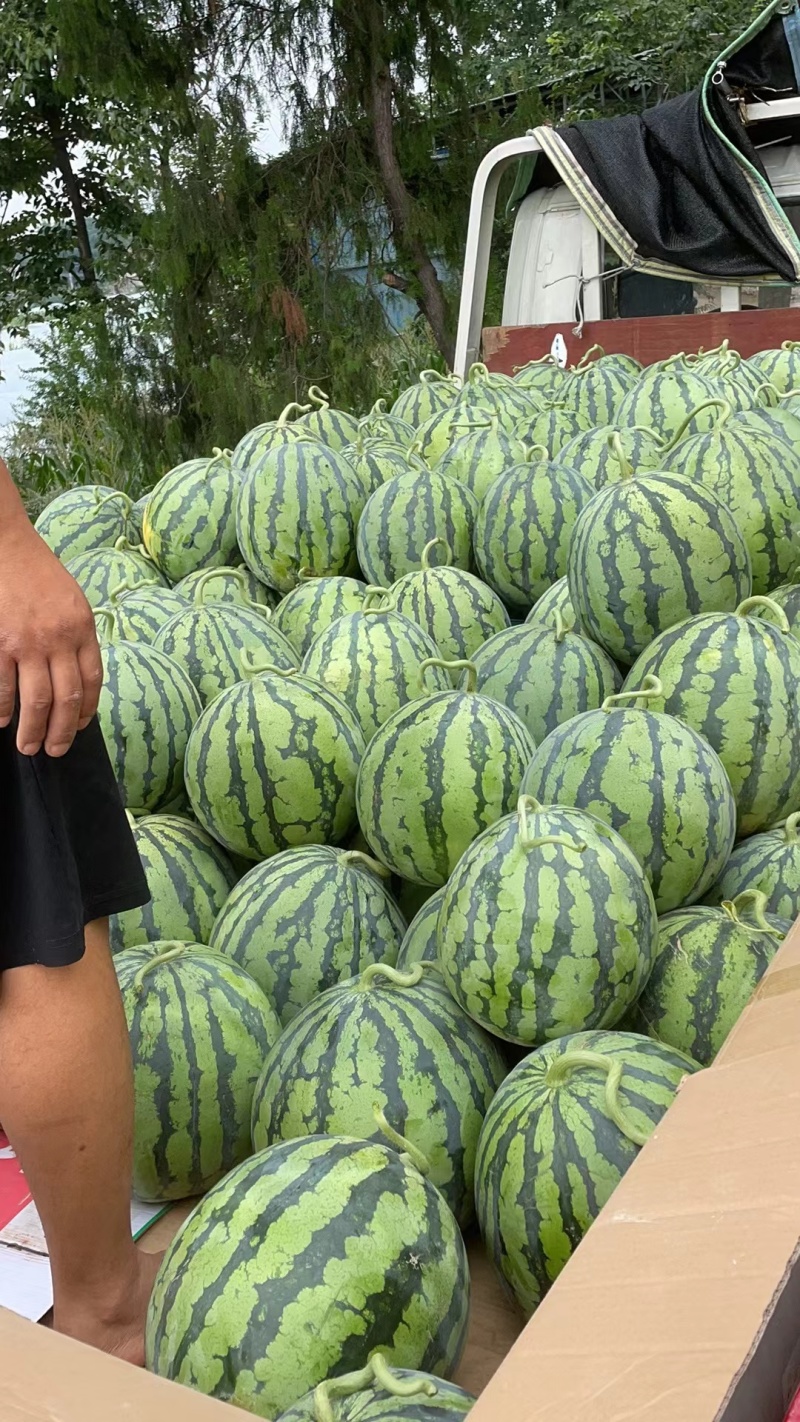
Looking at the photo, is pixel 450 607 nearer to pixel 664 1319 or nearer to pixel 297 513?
pixel 297 513

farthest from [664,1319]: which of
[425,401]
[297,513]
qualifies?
[425,401]

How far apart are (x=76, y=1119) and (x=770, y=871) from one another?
3.31ft

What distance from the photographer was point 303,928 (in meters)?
1.75

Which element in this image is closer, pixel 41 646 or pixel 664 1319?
pixel 664 1319

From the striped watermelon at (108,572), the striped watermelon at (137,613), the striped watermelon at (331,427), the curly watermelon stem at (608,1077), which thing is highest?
the striped watermelon at (331,427)

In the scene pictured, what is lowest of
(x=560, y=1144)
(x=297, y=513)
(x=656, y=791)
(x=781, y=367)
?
(x=560, y=1144)

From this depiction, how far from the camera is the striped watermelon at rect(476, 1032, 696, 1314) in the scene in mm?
1279

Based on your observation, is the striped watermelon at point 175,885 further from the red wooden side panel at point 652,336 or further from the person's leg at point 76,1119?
the red wooden side panel at point 652,336

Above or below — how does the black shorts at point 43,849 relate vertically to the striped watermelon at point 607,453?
below

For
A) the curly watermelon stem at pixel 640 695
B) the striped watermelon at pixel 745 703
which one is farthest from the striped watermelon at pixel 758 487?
the curly watermelon stem at pixel 640 695

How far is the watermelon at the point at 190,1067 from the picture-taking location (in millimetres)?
1581

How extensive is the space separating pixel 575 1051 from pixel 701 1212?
55 centimetres

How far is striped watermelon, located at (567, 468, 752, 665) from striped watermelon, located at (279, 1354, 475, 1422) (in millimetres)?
1409

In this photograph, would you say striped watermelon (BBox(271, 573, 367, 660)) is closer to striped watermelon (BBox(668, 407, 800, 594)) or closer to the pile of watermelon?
the pile of watermelon
